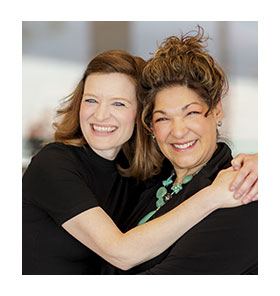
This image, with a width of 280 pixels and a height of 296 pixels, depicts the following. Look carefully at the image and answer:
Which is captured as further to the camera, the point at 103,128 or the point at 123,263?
the point at 103,128

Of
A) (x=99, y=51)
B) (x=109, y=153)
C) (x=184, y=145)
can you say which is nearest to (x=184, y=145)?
(x=184, y=145)

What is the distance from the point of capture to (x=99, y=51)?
5.07ft

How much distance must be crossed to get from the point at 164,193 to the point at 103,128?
27cm

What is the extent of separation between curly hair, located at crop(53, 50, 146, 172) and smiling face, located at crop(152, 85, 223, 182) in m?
0.09

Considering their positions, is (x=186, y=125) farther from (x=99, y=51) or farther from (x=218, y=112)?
(x=99, y=51)

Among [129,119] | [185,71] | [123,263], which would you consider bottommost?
[123,263]

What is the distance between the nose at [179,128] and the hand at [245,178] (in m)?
0.17

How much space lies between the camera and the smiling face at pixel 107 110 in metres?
1.54

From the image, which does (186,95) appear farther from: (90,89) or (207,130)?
(90,89)

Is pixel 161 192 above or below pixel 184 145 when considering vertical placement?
below

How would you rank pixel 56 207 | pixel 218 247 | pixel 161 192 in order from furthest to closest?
pixel 161 192
pixel 56 207
pixel 218 247

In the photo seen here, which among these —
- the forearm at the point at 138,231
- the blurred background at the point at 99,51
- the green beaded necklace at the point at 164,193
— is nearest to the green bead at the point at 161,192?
the green beaded necklace at the point at 164,193
